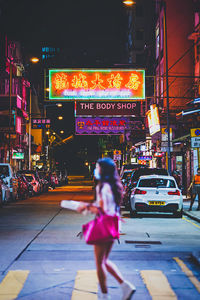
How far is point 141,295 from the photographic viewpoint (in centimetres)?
727

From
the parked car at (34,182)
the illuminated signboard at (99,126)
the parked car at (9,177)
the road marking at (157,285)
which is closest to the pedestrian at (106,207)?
the road marking at (157,285)

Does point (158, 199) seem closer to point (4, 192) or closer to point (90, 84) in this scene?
point (4, 192)

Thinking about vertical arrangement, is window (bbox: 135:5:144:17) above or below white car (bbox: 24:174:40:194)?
above

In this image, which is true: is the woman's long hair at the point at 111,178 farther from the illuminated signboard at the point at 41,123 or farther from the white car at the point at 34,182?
the illuminated signboard at the point at 41,123

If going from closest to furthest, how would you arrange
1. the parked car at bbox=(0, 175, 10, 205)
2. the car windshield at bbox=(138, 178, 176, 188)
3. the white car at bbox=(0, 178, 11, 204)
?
1. the car windshield at bbox=(138, 178, 176, 188)
2. the parked car at bbox=(0, 175, 10, 205)
3. the white car at bbox=(0, 178, 11, 204)

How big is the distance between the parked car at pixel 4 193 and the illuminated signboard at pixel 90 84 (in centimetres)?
554

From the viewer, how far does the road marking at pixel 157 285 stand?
721 centimetres

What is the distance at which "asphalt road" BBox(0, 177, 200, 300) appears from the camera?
24.6ft

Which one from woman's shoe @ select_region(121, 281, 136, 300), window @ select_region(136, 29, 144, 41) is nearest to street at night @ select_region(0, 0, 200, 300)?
woman's shoe @ select_region(121, 281, 136, 300)

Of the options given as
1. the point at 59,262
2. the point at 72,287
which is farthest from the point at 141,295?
the point at 59,262

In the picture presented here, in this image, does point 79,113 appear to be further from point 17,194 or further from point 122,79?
point 17,194

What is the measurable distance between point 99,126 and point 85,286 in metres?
31.3

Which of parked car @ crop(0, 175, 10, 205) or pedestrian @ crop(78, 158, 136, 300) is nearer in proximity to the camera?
pedestrian @ crop(78, 158, 136, 300)

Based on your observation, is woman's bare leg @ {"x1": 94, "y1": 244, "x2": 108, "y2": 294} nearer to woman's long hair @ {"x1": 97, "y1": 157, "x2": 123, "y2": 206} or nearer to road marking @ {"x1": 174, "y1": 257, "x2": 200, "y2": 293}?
woman's long hair @ {"x1": 97, "y1": 157, "x2": 123, "y2": 206}
